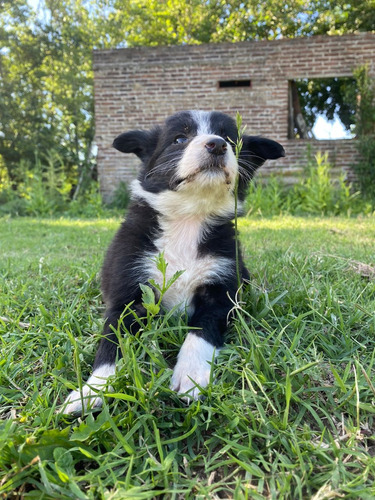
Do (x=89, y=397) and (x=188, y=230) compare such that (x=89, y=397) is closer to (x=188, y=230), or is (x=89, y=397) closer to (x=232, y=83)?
(x=188, y=230)

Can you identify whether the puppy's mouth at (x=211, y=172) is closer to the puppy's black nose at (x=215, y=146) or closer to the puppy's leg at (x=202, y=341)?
the puppy's black nose at (x=215, y=146)

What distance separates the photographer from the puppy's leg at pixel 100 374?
1.31m

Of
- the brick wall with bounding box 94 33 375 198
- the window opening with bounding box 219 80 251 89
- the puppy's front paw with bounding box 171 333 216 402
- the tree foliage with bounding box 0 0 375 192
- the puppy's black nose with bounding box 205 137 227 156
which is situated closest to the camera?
the puppy's front paw with bounding box 171 333 216 402

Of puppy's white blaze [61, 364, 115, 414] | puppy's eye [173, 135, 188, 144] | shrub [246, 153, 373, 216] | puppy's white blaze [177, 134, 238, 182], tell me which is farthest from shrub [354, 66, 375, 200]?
puppy's white blaze [61, 364, 115, 414]

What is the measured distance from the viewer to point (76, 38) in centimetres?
1986

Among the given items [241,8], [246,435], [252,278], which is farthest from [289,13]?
[246,435]

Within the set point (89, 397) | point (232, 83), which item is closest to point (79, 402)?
point (89, 397)

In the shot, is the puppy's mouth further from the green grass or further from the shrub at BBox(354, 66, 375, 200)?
the shrub at BBox(354, 66, 375, 200)

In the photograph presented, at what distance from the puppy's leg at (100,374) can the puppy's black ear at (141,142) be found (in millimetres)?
1088

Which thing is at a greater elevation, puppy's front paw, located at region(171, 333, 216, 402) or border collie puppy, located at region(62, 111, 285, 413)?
border collie puppy, located at region(62, 111, 285, 413)

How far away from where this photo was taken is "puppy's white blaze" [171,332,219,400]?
56.2 inches

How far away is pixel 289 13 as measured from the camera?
62.2ft

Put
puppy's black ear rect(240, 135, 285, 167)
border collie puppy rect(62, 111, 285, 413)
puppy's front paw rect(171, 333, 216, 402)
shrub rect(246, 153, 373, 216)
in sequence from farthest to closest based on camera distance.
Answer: shrub rect(246, 153, 373, 216), puppy's black ear rect(240, 135, 285, 167), border collie puppy rect(62, 111, 285, 413), puppy's front paw rect(171, 333, 216, 402)

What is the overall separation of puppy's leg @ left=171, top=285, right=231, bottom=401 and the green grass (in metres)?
0.05
